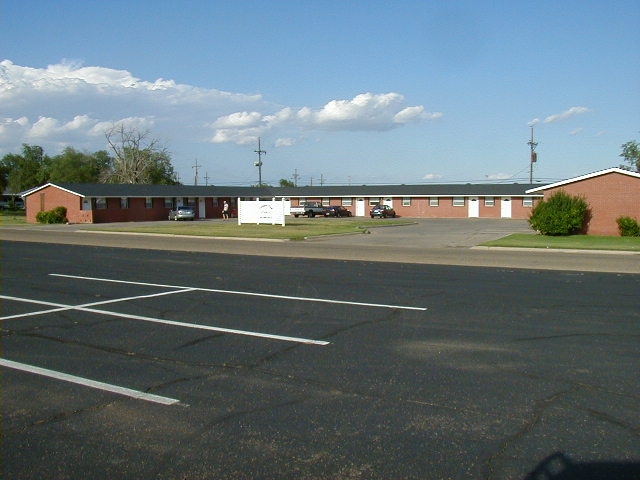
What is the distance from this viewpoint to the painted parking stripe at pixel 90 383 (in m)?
5.98

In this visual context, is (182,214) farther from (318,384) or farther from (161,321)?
(318,384)

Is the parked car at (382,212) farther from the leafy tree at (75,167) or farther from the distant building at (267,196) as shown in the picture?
the leafy tree at (75,167)

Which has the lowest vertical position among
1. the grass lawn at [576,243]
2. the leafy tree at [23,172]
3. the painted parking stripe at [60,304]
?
the grass lawn at [576,243]

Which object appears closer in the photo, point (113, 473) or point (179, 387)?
point (113, 473)

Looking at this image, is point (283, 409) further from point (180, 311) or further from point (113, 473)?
point (180, 311)

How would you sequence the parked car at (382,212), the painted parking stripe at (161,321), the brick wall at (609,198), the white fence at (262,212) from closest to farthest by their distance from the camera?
the painted parking stripe at (161,321) < the brick wall at (609,198) < the white fence at (262,212) < the parked car at (382,212)

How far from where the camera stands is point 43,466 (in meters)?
4.52

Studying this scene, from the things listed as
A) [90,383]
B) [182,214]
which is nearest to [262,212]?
[182,214]

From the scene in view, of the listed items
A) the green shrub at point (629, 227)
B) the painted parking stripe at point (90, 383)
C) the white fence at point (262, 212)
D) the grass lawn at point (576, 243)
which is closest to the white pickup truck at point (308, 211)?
the white fence at point (262, 212)

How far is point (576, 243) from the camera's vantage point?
30.8m

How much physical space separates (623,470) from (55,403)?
473cm

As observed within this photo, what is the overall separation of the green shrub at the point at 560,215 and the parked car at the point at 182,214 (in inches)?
1443

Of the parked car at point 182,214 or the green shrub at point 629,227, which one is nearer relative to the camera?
the green shrub at point 629,227

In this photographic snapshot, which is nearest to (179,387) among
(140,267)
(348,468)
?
(348,468)
